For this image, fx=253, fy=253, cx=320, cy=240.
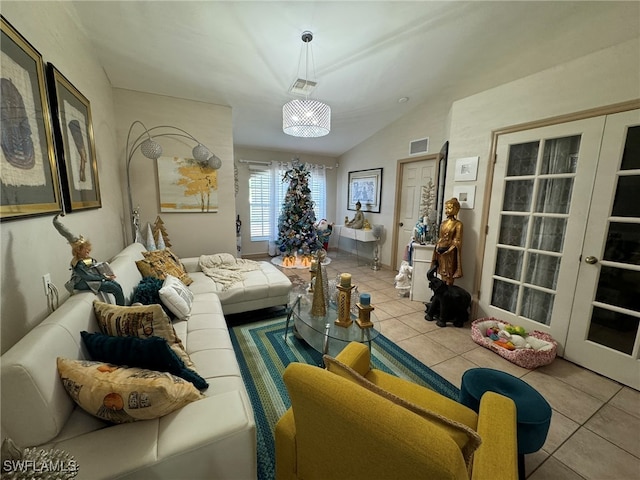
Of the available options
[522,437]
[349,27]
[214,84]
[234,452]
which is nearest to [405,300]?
[522,437]

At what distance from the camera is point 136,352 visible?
1.07 m

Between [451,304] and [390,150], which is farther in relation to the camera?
[390,150]

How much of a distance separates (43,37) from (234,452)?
2.43 m

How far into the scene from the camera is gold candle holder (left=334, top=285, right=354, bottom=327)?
6.08 feet

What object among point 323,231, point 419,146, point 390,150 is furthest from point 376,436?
point 323,231

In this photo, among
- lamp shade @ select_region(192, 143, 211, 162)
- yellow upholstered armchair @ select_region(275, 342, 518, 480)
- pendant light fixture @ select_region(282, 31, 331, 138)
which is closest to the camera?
yellow upholstered armchair @ select_region(275, 342, 518, 480)

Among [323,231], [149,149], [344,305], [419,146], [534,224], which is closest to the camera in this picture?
[344,305]

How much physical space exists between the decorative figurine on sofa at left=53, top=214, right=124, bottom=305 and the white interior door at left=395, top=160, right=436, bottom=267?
13.2 ft

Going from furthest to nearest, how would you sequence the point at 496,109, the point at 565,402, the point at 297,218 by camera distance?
the point at 297,218, the point at 496,109, the point at 565,402

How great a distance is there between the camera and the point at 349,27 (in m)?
2.30

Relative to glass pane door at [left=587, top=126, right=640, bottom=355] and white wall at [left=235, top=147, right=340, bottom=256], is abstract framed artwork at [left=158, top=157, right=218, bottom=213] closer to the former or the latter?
white wall at [left=235, top=147, right=340, bottom=256]

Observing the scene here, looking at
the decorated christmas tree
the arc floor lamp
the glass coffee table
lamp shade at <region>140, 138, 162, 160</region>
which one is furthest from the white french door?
lamp shade at <region>140, 138, 162, 160</region>

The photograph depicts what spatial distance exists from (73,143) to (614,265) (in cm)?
413

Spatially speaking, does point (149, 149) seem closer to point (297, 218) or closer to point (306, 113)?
point (306, 113)
